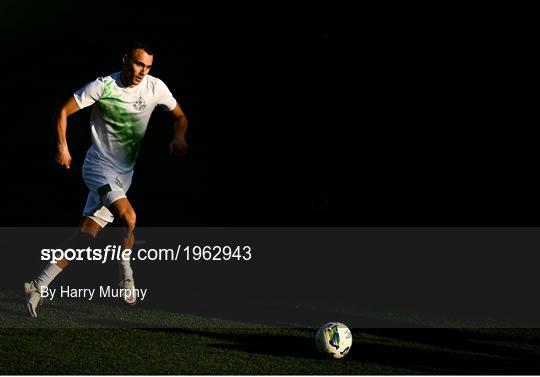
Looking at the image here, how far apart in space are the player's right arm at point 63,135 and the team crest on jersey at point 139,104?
0.48m

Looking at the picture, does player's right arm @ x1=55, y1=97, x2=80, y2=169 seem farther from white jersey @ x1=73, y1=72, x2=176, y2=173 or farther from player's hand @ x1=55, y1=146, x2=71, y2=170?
white jersey @ x1=73, y1=72, x2=176, y2=173

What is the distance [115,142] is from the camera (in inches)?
314

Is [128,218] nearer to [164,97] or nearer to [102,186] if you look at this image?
[102,186]

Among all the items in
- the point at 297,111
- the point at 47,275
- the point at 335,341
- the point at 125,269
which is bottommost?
the point at 335,341

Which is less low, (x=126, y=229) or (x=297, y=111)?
(x=297, y=111)

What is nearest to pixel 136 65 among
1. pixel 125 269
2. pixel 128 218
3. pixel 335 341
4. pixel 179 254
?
pixel 128 218

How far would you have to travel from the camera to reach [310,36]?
10719 millimetres

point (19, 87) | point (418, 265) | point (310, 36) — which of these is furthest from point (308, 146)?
point (19, 87)

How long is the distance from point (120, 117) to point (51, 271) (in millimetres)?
1225

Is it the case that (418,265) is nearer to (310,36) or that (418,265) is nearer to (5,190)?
(310,36)

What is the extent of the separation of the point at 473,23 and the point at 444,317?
3.22 meters

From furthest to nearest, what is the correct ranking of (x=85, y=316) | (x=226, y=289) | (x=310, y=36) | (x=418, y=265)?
(x=310, y=36), (x=418, y=265), (x=226, y=289), (x=85, y=316)

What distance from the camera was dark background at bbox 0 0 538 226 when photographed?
988 cm

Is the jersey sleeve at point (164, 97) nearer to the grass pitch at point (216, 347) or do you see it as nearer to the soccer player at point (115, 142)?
the soccer player at point (115, 142)
